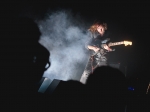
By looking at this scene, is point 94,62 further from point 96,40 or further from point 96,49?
point 96,40

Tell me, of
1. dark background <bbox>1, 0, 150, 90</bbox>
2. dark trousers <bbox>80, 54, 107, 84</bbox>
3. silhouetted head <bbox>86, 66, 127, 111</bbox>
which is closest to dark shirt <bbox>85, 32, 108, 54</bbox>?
dark trousers <bbox>80, 54, 107, 84</bbox>

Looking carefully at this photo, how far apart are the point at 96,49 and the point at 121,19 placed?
260cm

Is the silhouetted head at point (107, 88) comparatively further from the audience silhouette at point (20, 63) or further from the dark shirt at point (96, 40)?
the dark shirt at point (96, 40)

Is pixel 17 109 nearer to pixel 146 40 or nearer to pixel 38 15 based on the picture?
pixel 146 40

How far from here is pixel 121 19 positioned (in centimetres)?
696

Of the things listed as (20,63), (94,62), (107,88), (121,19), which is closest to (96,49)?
(94,62)

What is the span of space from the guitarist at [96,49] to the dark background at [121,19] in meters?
0.85

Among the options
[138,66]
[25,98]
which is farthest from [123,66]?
[25,98]

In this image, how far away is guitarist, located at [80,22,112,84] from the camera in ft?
18.5

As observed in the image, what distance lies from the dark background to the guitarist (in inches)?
33.6

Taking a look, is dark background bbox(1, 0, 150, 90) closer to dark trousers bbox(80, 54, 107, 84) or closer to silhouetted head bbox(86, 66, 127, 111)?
dark trousers bbox(80, 54, 107, 84)

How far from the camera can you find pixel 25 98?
4.82 feet

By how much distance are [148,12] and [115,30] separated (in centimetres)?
195

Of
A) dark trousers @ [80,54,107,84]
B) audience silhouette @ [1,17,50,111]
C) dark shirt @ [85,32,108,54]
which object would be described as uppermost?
dark shirt @ [85,32,108,54]
